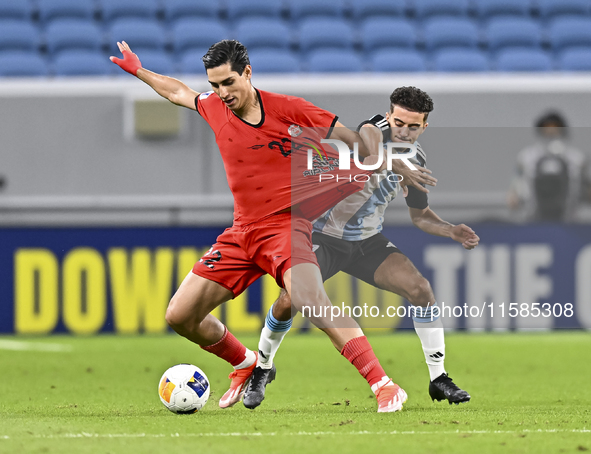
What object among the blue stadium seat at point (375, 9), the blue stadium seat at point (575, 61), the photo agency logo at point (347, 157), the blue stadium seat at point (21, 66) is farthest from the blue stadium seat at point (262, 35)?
the photo agency logo at point (347, 157)

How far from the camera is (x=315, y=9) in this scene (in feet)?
41.9

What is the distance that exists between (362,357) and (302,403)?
73 centimetres

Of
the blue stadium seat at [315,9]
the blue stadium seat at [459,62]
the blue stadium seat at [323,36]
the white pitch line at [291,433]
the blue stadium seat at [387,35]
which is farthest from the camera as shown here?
the blue stadium seat at [315,9]

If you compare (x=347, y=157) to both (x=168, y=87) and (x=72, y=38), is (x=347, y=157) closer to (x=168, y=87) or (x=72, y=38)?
(x=168, y=87)

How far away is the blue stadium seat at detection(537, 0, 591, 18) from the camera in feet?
43.2

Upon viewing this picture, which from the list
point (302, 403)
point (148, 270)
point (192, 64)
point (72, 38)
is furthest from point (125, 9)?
point (302, 403)

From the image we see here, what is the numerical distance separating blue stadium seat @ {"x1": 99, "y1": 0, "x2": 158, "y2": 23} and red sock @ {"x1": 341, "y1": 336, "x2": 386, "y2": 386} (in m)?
8.83

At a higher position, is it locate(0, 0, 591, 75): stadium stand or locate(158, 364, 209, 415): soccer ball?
locate(0, 0, 591, 75): stadium stand

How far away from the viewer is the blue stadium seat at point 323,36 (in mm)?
12305

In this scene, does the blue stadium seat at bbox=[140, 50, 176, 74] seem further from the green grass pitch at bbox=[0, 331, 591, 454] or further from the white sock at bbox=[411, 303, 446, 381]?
the white sock at bbox=[411, 303, 446, 381]

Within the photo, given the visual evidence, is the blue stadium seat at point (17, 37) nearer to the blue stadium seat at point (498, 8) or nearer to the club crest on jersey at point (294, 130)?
the blue stadium seat at point (498, 8)

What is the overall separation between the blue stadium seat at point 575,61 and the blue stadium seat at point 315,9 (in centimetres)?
310

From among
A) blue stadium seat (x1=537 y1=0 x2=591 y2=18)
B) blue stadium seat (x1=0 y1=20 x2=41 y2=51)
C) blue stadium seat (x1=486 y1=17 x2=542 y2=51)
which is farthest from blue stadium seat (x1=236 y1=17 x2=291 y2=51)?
blue stadium seat (x1=537 y1=0 x2=591 y2=18)

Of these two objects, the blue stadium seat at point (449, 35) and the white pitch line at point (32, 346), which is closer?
the white pitch line at point (32, 346)
